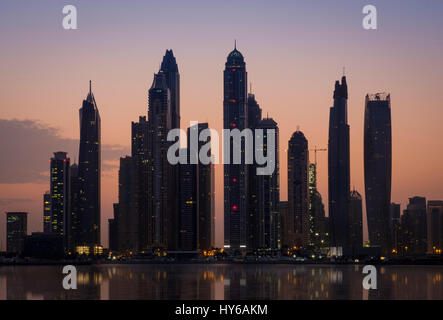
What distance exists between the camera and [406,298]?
105188 millimetres
